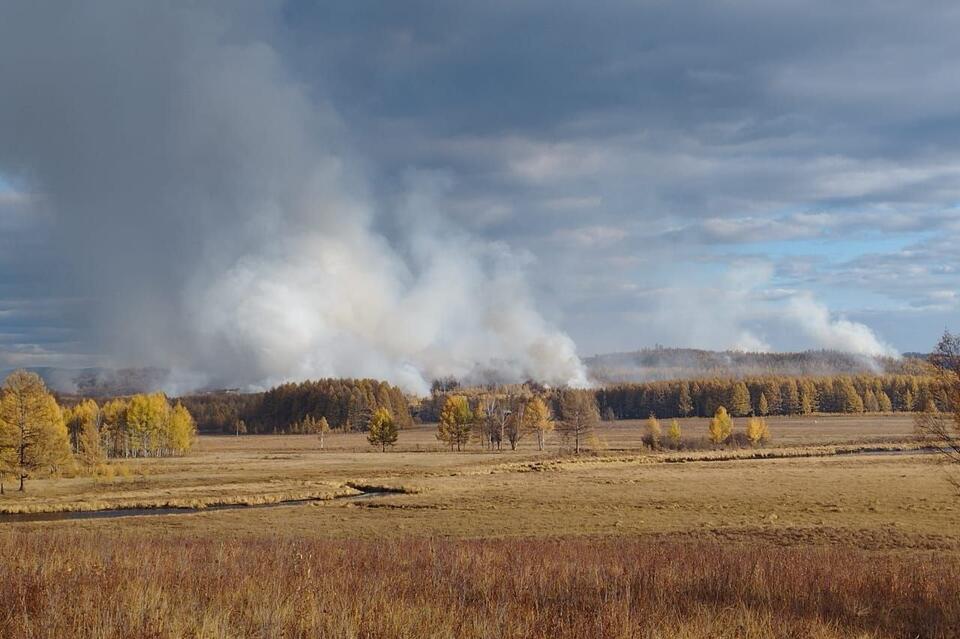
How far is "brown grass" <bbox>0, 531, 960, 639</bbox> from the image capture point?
8.79 m

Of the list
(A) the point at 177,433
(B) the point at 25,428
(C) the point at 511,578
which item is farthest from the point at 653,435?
(C) the point at 511,578

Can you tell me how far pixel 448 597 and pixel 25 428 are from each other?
74177 mm

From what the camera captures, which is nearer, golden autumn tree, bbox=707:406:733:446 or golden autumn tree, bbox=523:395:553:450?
golden autumn tree, bbox=707:406:733:446

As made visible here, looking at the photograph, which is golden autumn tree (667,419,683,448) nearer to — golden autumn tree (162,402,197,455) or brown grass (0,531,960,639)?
golden autumn tree (162,402,197,455)

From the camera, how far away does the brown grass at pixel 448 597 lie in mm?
8789

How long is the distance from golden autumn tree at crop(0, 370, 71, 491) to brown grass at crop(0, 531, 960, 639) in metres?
62.7

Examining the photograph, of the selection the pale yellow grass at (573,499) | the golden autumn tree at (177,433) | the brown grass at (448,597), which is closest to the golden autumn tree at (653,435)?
the pale yellow grass at (573,499)

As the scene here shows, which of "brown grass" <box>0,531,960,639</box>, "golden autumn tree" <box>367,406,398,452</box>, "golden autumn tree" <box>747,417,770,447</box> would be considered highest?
"brown grass" <box>0,531,960,639</box>

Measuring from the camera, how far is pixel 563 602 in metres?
11.4

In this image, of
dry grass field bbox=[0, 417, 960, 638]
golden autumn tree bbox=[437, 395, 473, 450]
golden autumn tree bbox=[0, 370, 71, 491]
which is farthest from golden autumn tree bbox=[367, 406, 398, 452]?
dry grass field bbox=[0, 417, 960, 638]

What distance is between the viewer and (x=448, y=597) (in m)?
11.3

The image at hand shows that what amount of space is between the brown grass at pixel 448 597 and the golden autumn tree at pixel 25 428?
6271 cm

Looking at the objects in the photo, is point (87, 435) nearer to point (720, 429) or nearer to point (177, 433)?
point (177, 433)

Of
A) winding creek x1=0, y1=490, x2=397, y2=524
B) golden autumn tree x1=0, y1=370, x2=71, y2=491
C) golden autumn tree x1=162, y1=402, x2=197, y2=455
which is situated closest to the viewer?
winding creek x1=0, y1=490, x2=397, y2=524
